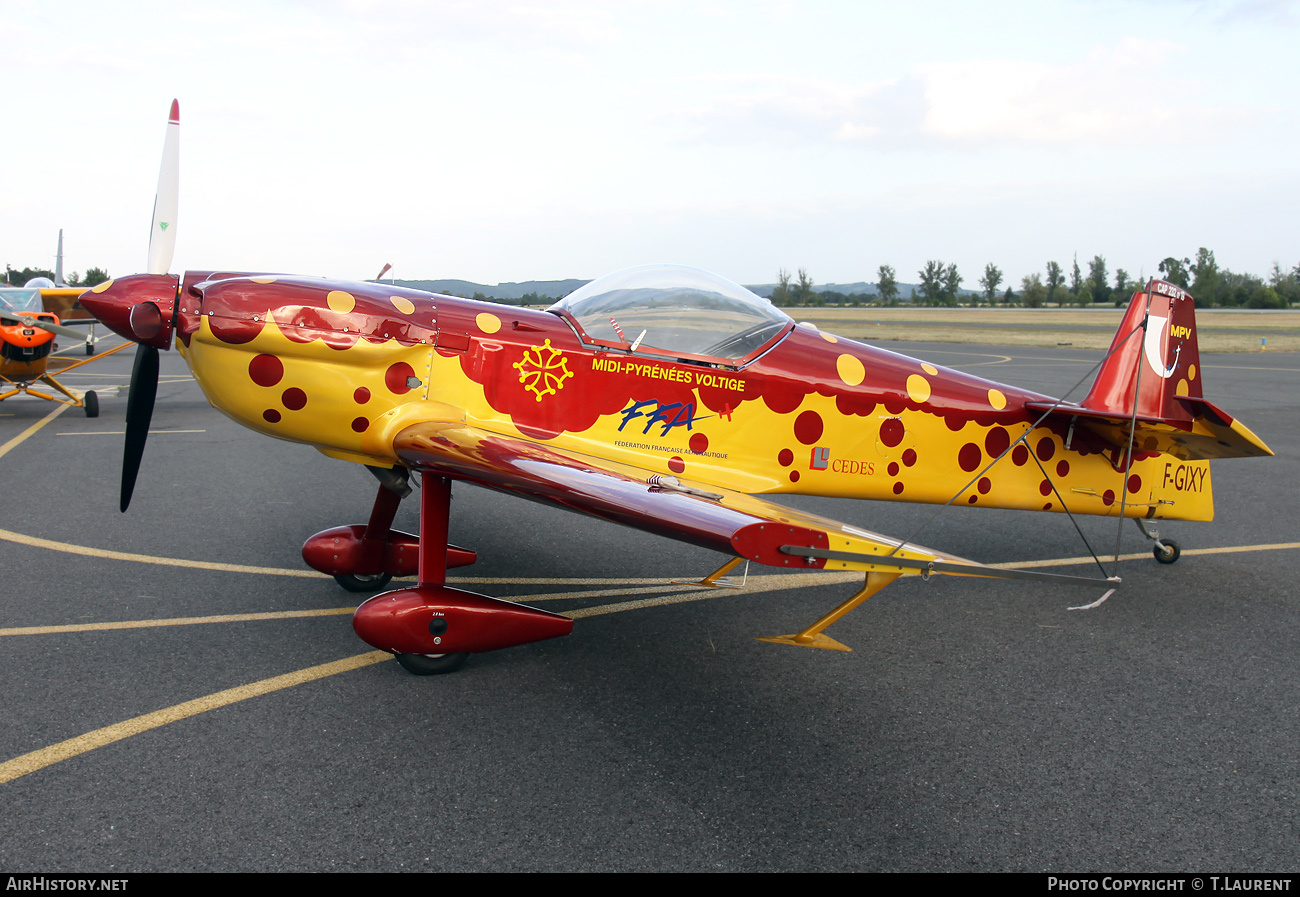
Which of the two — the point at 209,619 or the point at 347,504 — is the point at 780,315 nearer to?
the point at 209,619

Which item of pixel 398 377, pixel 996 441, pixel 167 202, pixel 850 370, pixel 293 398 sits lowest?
pixel 996 441

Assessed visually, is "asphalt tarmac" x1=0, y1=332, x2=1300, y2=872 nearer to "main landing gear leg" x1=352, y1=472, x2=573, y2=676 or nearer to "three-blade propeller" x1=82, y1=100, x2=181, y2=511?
"main landing gear leg" x1=352, y1=472, x2=573, y2=676

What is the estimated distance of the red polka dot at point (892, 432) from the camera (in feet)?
16.5

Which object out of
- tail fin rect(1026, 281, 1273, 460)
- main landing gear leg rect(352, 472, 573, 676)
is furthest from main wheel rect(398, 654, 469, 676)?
tail fin rect(1026, 281, 1273, 460)

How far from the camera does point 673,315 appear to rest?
15.7 feet

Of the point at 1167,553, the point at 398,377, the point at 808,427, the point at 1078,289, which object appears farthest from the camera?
the point at 1078,289

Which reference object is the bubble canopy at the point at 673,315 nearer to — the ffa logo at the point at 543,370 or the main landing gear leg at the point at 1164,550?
the ffa logo at the point at 543,370

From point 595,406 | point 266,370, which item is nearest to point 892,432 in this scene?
point 595,406

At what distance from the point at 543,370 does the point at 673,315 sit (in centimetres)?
82

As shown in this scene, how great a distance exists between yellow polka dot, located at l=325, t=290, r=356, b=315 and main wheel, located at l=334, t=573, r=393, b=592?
1747 millimetres

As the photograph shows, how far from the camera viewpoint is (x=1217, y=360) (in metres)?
25.0

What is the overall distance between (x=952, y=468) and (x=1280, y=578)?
108 inches

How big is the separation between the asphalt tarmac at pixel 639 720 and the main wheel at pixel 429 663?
0.07 meters

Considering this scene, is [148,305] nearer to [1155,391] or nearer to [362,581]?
[362,581]
